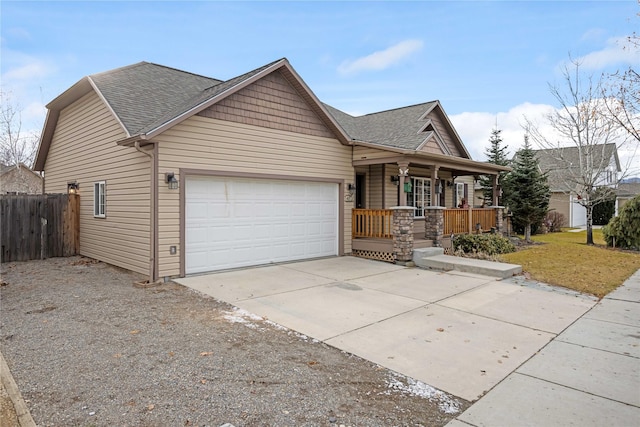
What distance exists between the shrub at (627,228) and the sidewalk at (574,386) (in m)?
10.8

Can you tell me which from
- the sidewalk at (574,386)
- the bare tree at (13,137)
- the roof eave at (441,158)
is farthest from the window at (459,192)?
the bare tree at (13,137)

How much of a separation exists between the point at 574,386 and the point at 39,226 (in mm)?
13096

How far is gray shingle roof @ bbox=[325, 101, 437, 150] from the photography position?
13.2 metres

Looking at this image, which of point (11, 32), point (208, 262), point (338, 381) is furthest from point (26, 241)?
point (338, 381)

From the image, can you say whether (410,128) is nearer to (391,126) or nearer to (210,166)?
(391,126)

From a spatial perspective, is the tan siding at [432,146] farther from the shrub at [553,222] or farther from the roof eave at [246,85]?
the shrub at [553,222]

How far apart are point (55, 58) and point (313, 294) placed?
15564mm

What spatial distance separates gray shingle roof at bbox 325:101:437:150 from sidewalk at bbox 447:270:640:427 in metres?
8.26

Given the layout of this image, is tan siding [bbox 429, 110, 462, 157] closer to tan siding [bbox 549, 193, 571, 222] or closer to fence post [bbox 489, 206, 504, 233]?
fence post [bbox 489, 206, 504, 233]

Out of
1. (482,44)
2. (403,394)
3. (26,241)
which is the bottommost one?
(403,394)

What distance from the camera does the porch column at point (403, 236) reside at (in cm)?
1059

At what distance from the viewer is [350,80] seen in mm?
19344

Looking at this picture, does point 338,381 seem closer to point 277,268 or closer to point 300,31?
point 277,268

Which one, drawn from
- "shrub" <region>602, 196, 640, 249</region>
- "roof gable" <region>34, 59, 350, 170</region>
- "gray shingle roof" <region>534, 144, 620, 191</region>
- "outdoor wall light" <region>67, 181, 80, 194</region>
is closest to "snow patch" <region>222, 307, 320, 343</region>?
"roof gable" <region>34, 59, 350, 170</region>
